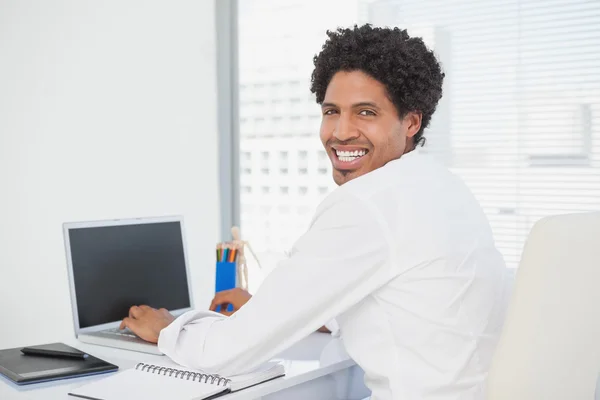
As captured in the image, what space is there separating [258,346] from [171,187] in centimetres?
178

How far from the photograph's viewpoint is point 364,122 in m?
1.57

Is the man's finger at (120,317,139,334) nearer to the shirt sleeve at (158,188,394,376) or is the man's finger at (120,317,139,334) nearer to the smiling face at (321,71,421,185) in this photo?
the shirt sleeve at (158,188,394,376)

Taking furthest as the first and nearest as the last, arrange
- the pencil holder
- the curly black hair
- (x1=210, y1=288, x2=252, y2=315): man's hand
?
the pencil holder < (x1=210, y1=288, x2=252, y2=315): man's hand < the curly black hair

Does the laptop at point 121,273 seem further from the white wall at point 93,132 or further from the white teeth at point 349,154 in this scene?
the white wall at point 93,132

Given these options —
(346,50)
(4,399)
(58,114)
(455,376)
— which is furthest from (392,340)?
(58,114)

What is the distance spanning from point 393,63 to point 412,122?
0.50 ft

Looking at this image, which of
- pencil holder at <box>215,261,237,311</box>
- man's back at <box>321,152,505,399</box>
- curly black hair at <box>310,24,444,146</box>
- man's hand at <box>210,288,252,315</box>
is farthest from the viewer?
pencil holder at <box>215,261,237,311</box>

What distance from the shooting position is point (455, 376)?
133cm

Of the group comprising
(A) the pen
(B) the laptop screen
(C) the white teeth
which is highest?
(C) the white teeth

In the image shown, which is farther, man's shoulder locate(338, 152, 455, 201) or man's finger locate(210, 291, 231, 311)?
man's finger locate(210, 291, 231, 311)

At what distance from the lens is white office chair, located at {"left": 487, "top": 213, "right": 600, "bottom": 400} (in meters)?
1.11

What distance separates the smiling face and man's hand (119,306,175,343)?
59 centimetres

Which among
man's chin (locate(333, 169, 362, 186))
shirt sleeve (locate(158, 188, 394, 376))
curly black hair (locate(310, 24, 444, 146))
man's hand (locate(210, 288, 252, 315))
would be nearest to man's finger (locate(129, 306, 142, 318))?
man's hand (locate(210, 288, 252, 315))

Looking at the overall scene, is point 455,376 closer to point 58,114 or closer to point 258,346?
point 258,346
